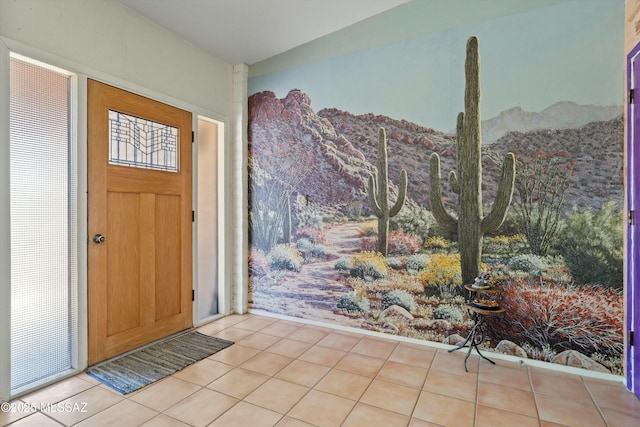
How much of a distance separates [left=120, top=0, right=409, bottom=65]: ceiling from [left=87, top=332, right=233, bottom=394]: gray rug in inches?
111

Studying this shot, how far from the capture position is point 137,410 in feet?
6.26

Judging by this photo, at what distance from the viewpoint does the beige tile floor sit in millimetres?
1827

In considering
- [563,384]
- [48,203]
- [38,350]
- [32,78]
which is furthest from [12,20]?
[563,384]

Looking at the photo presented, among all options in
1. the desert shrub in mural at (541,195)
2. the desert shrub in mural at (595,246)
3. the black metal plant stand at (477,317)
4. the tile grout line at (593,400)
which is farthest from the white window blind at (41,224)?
the desert shrub in mural at (595,246)

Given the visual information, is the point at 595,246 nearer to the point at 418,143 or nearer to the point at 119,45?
the point at 418,143

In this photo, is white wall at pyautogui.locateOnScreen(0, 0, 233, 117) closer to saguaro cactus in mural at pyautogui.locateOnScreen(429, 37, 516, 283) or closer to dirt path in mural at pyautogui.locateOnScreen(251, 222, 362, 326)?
dirt path in mural at pyautogui.locateOnScreen(251, 222, 362, 326)

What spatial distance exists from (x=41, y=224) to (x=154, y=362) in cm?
128

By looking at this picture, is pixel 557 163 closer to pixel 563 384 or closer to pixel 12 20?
pixel 563 384

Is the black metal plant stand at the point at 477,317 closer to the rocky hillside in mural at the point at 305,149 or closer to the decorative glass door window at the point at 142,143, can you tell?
the rocky hillside in mural at the point at 305,149

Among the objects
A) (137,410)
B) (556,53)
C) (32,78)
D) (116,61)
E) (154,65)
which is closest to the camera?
(137,410)

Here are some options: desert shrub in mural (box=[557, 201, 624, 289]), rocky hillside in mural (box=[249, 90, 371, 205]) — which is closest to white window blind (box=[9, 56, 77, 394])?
rocky hillside in mural (box=[249, 90, 371, 205])

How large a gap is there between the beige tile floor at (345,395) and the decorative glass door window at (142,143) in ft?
5.48

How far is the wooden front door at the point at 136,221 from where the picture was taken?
96.1 inches

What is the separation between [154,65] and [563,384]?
4038 millimetres
